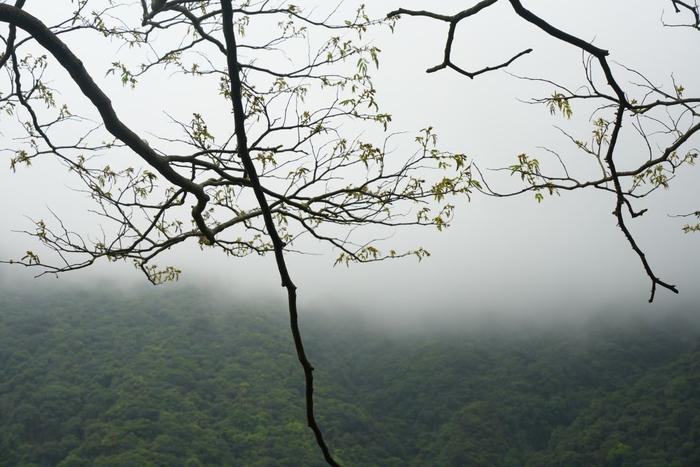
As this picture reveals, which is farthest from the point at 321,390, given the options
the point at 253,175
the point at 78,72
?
the point at 253,175

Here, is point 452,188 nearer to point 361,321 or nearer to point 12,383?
point 12,383

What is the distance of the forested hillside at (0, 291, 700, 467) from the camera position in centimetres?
5934

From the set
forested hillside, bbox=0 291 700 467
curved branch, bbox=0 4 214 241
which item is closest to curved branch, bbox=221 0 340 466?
curved branch, bbox=0 4 214 241

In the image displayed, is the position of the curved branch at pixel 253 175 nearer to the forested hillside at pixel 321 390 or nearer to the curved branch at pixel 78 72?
the curved branch at pixel 78 72

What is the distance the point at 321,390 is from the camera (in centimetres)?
7869

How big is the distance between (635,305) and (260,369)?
73.1 metres

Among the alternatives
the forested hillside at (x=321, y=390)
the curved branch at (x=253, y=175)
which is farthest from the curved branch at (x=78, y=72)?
the forested hillside at (x=321, y=390)

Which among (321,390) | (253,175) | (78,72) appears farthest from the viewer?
(321,390)

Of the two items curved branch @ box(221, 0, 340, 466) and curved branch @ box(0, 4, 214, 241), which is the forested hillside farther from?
curved branch @ box(221, 0, 340, 466)

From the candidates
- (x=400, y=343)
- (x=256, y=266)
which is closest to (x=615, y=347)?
(x=400, y=343)

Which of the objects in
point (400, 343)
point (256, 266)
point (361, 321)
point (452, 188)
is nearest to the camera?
point (452, 188)

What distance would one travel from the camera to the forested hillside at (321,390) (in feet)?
195

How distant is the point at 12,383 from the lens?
66.1 metres

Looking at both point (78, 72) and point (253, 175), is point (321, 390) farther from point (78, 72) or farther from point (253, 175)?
point (253, 175)
